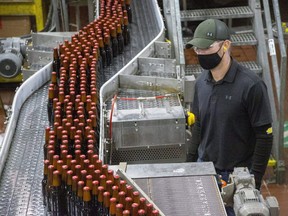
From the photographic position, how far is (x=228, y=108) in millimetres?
4348

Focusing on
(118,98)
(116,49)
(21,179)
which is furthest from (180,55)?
(21,179)

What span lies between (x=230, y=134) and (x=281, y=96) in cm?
309

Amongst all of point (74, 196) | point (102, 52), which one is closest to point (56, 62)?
point (102, 52)

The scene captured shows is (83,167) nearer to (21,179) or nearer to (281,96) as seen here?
(21,179)

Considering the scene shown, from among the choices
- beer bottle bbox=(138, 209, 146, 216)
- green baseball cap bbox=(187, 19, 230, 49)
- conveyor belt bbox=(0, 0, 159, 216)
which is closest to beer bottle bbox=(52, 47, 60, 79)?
conveyor belt bbox=(0, 0, 159, 216)

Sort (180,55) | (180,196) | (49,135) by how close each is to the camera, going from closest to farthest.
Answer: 1. (180,196)
2. (49,135)
3. (180,55)

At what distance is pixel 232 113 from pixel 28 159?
5.20ft

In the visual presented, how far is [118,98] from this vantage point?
220 inches

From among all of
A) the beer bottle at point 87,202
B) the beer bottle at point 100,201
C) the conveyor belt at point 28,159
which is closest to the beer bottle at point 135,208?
the beer bottle at point 100,201

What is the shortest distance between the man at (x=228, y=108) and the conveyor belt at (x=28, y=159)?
51.8 inches

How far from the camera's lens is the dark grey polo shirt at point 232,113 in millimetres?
4258

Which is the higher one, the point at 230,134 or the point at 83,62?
the point at 83,62

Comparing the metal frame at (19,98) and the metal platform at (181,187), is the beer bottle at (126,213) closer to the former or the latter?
the metal platform at (181,187)

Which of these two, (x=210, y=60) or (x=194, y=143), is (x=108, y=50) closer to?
(x=194, y=143)
